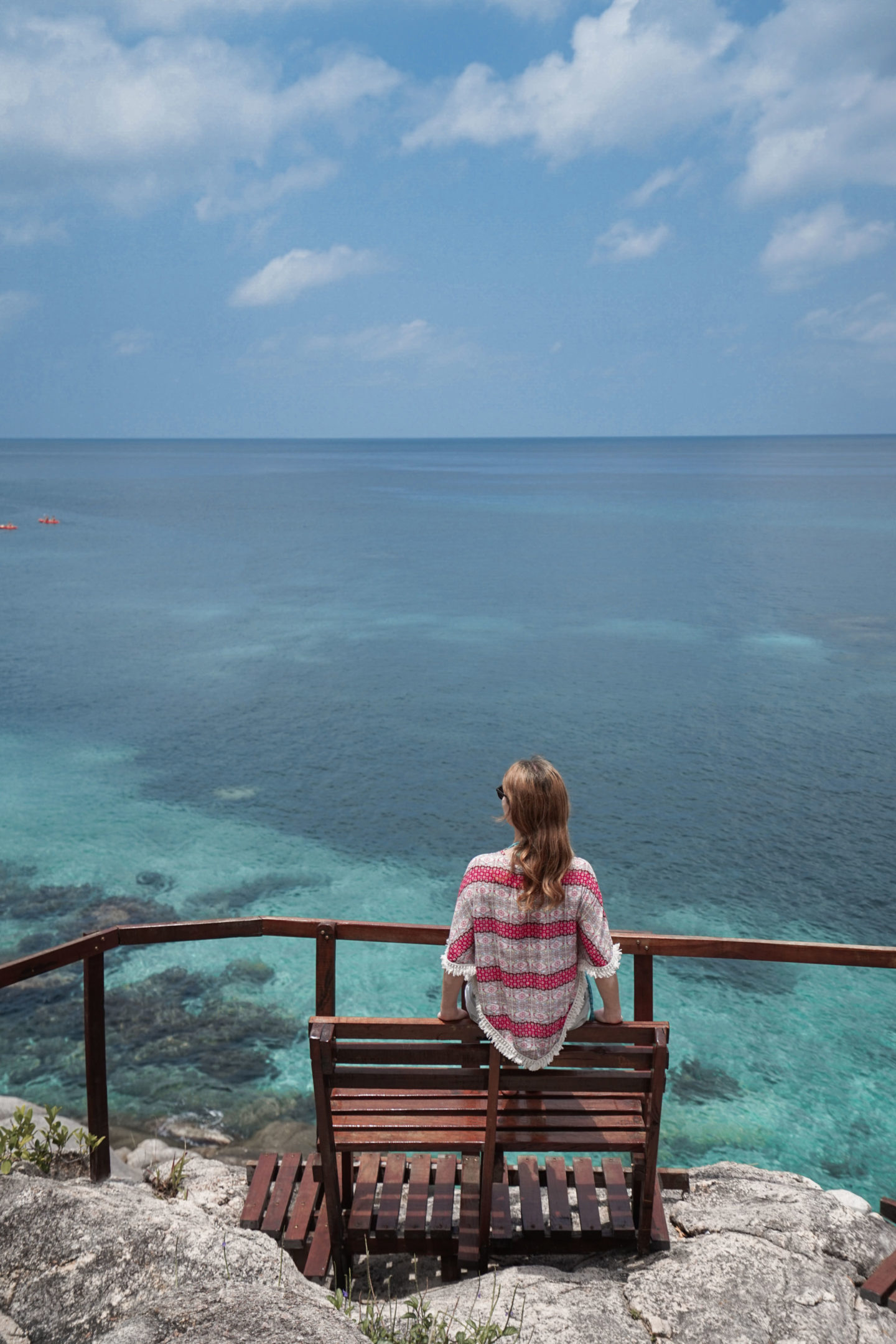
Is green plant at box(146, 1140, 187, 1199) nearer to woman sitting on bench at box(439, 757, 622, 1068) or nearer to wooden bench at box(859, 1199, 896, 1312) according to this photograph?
woman sitting on bench at box(439, 757, 622, 1068)

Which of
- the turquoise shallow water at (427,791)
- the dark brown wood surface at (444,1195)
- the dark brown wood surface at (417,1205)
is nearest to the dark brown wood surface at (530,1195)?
the dark brown wood surface at (444,1195)

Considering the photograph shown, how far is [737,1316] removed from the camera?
3.67 m

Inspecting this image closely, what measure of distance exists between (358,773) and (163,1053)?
10107 millimetres

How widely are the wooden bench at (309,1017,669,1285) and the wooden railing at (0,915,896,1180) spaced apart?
0.61m

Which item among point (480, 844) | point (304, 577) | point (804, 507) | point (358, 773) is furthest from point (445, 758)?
point (804, 507)

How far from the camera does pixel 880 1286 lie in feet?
13.0

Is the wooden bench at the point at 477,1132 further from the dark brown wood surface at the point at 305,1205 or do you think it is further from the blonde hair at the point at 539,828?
the blonde hair at the point at 539,828

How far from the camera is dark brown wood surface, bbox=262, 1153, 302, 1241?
4.32 m

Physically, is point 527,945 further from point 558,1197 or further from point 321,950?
point 321,950

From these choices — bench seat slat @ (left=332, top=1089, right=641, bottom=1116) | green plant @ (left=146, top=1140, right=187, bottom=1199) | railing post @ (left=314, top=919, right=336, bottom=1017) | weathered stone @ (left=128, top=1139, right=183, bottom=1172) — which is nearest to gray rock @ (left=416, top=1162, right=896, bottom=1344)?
bench seat slat @ (left=332, top=1089, right=641, bottom=1116)

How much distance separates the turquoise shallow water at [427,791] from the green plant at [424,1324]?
6774 mm

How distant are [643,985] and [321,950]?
1.46m

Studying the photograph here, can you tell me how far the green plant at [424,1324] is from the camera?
10.9 feet

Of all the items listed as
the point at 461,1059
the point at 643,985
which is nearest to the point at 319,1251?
the point at 461,1059
